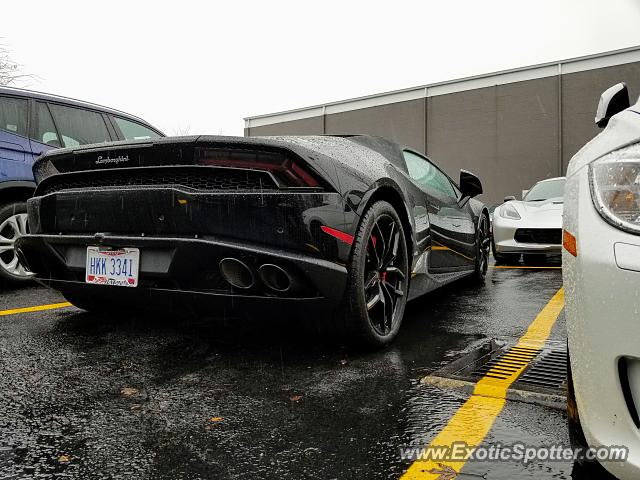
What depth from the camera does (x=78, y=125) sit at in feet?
17.4

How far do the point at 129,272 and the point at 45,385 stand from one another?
608mm

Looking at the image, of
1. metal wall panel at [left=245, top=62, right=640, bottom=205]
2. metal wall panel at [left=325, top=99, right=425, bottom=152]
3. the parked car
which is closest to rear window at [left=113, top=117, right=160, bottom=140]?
the parked car

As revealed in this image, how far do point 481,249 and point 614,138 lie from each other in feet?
13.8

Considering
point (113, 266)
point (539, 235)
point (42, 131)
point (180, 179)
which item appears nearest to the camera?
point (180, 179)

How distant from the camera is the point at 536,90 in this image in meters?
21.1

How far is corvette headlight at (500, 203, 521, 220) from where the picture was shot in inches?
279

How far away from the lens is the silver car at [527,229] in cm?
674

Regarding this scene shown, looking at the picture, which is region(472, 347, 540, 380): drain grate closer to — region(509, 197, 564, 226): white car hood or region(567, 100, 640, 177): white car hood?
region(567, 100, 640, 177): white car hood

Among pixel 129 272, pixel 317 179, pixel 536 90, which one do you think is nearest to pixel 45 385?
pixel 129 272

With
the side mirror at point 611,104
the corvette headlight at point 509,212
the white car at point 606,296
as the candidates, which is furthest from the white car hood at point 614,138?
the corvette headlight at point 509,212

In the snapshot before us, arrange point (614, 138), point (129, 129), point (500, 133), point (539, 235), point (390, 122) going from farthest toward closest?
point (390, 122) < point (500, 133) < point (539, 235) < point (129, 129) < point (614, 138)

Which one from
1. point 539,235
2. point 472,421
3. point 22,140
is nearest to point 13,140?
point 22,140

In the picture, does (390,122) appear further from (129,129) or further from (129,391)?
(129,391)

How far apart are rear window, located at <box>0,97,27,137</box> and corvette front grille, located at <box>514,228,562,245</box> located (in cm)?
545
